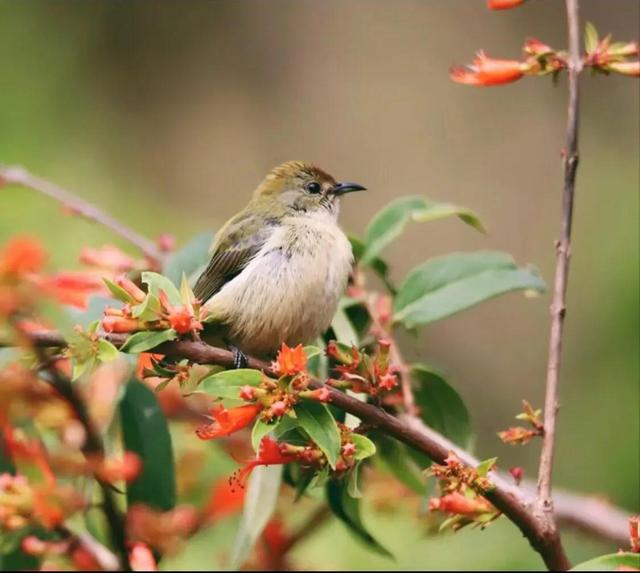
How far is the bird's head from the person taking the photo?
3832 mm

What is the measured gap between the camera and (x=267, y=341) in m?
3.15

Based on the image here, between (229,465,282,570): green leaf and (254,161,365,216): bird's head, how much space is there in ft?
4.07

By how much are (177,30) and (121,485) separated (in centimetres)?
741

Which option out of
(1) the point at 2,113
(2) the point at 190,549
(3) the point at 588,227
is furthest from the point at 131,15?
(2) the point at 190,549

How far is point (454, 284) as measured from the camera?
2.97 m

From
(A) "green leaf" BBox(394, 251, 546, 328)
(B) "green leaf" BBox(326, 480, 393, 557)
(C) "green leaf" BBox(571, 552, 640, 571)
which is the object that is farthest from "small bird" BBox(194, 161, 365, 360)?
(C) "green leaf" BBox(571, 552, 640, 571)

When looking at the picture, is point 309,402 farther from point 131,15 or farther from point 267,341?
point 131,15

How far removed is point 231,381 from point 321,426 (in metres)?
0.17

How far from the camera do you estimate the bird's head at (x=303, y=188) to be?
3.83 meters

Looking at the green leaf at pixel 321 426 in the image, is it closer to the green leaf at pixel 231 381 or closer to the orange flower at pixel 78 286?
the green leaf at pixel 231 381

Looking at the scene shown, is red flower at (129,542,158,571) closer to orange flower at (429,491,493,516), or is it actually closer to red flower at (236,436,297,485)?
red flower at (236,436,297,485)

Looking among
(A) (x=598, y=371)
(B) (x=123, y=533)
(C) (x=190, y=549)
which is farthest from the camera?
(A) (x=598, y=371)

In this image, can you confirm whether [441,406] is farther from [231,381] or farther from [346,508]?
[231,381]

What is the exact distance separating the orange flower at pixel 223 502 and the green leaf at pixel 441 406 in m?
0.56
